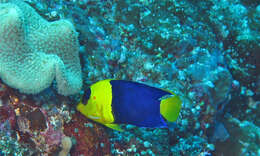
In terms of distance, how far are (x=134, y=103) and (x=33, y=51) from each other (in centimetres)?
120

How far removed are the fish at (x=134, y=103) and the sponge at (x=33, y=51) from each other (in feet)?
1.33

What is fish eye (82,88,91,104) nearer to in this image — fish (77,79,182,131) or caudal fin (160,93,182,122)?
fish (77,79,182,131)

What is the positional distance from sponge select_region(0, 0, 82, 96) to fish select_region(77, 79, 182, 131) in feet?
1.33

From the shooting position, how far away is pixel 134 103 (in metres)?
2.28

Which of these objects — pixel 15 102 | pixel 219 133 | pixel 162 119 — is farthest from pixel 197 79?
pixel 15 102

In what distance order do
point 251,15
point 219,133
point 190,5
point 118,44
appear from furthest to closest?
point 251,15 < point 190,5 < point 219,133 < point 118,44

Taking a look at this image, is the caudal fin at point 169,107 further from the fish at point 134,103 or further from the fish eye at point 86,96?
the fish eye at point 86,96

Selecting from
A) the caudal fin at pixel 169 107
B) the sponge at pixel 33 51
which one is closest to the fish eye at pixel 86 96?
the sponge at pixel 33 51

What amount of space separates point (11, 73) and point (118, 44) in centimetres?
213

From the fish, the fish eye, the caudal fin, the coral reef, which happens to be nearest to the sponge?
the coral reef

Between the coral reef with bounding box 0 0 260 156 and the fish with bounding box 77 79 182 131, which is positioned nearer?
the fish with bounding box 77 79 182 131

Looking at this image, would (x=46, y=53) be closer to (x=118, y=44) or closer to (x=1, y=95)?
(x=1, y=95)

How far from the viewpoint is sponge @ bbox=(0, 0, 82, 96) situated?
2279 millimetres

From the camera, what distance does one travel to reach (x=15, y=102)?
95.9 inches
